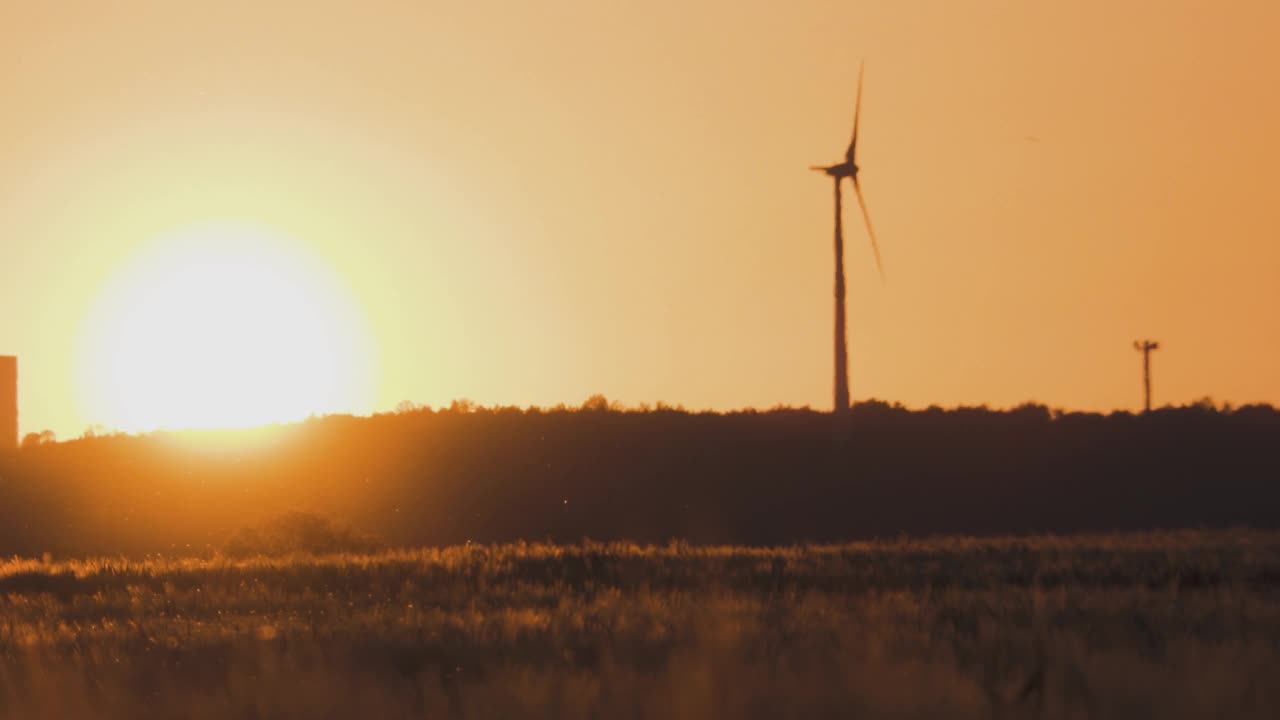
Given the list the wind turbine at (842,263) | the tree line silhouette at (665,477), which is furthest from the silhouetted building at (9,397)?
the wind turbine at (842,263)

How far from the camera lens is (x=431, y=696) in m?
13.4

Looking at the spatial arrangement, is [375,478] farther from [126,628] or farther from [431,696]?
[431,696]

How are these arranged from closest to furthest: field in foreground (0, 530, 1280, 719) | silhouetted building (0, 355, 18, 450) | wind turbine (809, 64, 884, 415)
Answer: field in foreground (0, 530, 1280, 719) < wind turbine (809, 64, 884, 415) < silhouetted building (0, 355, 18, 450)

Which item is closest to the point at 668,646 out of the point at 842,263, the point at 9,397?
the point at 842,263

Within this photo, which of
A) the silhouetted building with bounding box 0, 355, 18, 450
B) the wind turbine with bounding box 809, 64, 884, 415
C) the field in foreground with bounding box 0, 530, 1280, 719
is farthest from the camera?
the silhouetted building with bounding box 0, 355, 18, 450

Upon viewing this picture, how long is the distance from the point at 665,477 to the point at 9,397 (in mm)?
61659

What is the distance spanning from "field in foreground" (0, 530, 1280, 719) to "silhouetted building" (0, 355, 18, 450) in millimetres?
84197

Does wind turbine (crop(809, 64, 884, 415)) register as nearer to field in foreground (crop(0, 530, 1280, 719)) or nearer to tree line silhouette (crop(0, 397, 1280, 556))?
tree line silhouette (crop(0, 397, 1280, 556))

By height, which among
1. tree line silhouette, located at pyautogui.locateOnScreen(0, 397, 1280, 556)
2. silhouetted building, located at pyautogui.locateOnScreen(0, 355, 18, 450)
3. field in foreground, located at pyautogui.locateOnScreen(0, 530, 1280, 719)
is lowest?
field in foreground, located at pyautogui.locateOnScreen(0, 530, 1280, 719)

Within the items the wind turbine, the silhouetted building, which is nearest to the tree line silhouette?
the wind turbine

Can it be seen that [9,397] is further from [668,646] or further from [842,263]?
[668,646]

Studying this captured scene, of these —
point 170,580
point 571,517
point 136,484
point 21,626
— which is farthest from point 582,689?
point 136,484

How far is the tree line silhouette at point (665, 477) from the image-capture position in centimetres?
6209

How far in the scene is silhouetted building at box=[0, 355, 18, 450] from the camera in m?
111
